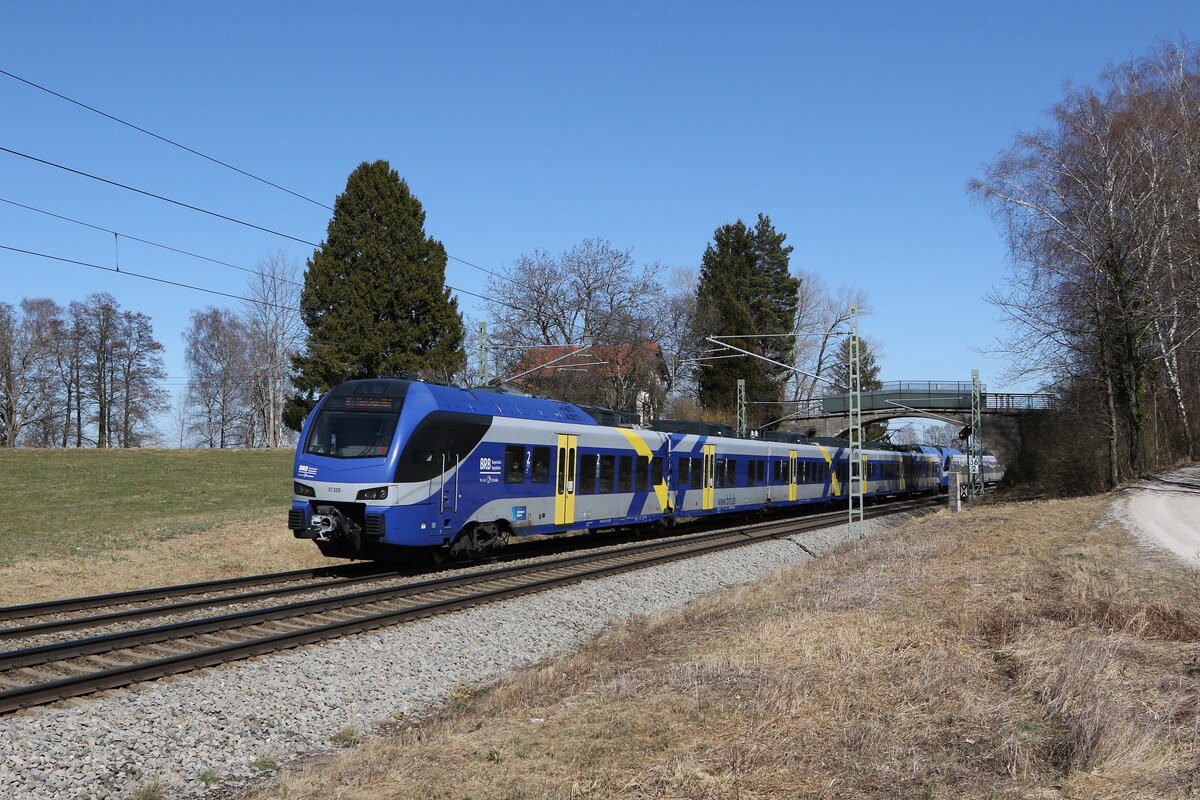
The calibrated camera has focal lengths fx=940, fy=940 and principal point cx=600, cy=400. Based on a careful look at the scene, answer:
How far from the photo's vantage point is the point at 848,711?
277 inches

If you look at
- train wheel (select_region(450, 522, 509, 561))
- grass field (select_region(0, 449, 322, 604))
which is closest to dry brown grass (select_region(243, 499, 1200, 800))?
train wheel (select_region(450, 522, 509, 561))

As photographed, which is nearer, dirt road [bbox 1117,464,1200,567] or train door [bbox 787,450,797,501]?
dirt road [bbox 1117,464,1200,567]

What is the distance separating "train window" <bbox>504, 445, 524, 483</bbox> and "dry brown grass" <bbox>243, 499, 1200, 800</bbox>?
535 cm

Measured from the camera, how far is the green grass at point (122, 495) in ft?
66.0

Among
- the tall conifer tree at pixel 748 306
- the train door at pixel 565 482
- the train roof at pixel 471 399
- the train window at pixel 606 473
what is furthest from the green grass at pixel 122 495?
the tall conifer tree at pixel 748 306

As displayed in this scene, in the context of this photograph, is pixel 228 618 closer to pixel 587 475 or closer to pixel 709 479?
pixel 587 475

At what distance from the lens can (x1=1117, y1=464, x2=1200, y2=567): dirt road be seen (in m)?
17.4

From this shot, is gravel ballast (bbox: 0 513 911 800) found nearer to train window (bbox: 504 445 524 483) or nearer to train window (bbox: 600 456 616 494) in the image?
train window (bbox: 504 445 524 483)

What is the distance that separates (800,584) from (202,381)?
70102 mm

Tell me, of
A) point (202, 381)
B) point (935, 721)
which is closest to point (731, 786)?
point (935, 721)

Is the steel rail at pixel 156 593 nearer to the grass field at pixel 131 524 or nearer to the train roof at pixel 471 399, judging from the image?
the grass field at pixel 131 524

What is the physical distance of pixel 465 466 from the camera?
15.8 metres

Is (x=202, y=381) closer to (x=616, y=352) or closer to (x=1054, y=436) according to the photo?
(x=616, y=352)

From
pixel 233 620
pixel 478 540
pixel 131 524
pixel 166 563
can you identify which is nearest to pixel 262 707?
pixel 233 620
